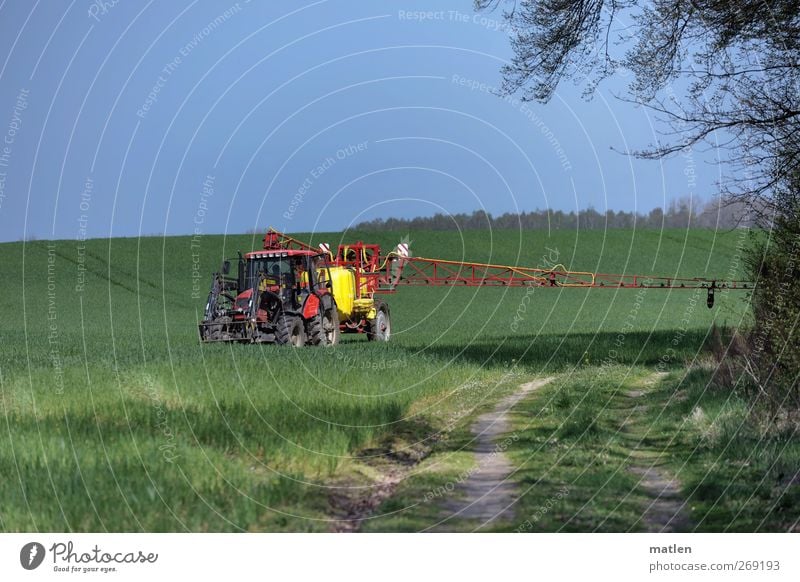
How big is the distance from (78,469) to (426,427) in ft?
20.8

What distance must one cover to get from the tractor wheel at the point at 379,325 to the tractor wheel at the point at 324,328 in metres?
3.77

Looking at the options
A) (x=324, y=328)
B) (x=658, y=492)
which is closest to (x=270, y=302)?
(x=324, y=328)

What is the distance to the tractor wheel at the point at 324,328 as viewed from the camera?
83.2 ft

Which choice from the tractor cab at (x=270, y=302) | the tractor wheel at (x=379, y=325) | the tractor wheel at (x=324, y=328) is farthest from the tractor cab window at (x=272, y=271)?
the tractor wheel at (x=379, y=325)

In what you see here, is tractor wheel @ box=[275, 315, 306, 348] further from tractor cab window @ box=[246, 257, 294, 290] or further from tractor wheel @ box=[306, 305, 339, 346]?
tractor cab window @ box=[246, 257, 294, 290]

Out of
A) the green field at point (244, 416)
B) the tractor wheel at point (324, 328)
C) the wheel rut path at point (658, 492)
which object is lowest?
the wheel rut path at point (658, 492)

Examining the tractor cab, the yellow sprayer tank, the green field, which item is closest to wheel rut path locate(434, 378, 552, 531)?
the green field

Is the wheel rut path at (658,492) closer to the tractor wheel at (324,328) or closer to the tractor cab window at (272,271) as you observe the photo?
the tractor cab window at (272,271)

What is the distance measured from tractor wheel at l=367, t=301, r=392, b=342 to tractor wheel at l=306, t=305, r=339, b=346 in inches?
148

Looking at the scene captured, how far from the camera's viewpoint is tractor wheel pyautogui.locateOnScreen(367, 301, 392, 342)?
102ft

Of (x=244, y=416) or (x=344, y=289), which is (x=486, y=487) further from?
(x=344, y=289)

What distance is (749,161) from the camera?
16.7 metres

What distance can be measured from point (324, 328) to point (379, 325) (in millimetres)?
5492

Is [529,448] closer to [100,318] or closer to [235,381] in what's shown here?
[235,381]
